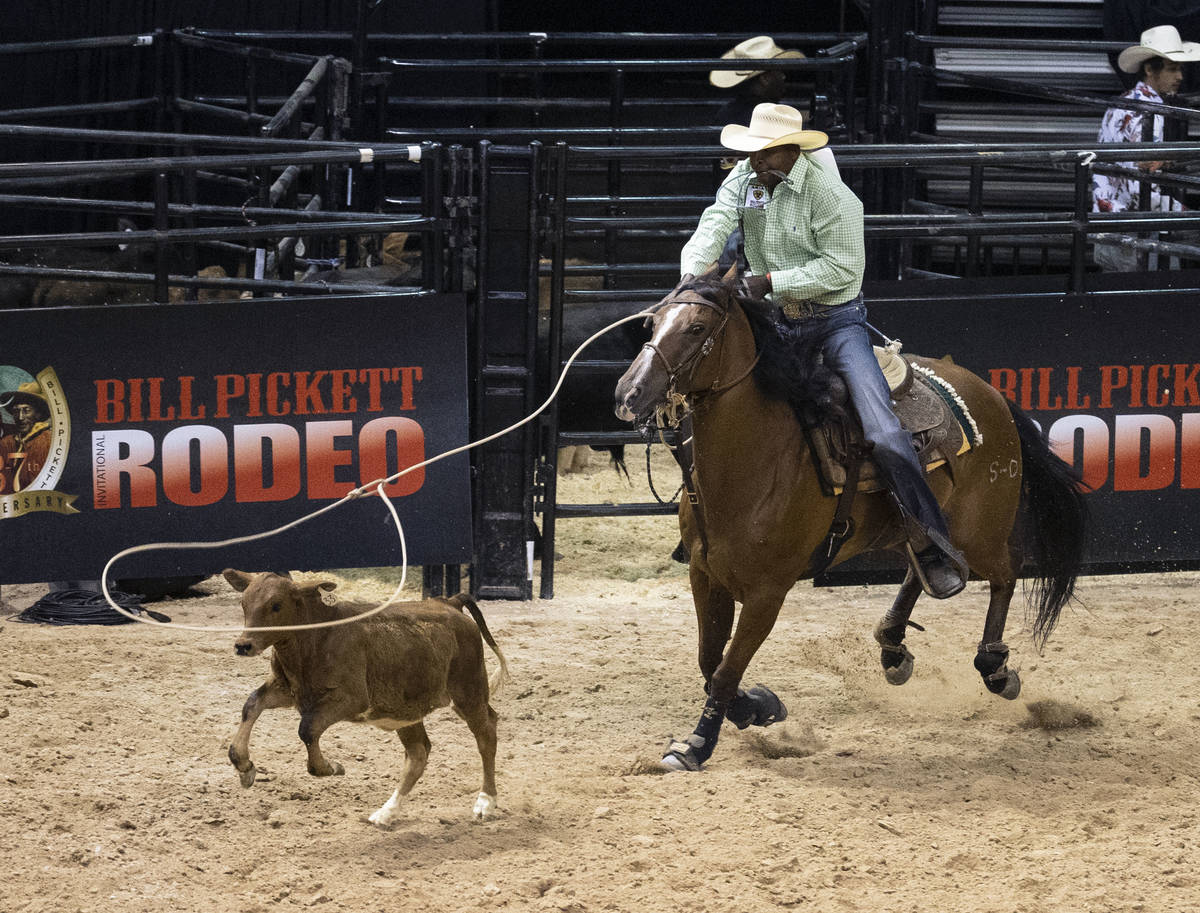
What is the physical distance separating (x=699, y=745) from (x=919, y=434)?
154 centimetres

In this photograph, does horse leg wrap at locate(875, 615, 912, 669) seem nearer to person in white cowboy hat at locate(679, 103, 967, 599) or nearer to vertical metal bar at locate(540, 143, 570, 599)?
person in white cowboy hat at locate(679, 103, 967, 599)

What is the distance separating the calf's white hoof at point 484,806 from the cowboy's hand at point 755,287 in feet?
6.74

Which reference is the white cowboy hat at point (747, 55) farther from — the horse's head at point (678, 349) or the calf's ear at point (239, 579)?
the calf's ear at point (239, 579)

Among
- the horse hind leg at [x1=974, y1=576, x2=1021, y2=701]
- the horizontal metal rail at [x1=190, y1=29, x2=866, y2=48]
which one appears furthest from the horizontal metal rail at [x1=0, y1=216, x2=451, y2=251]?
the horizontal metal rail at [x1=190, y1=29, x2=866, y2=48]

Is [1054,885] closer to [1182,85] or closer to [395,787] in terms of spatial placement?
[395,787]

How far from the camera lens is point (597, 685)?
6629 millimetres

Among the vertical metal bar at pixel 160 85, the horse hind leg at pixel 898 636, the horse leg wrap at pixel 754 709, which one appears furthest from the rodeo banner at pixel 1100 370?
the vertical metal bar at pixel 160 85

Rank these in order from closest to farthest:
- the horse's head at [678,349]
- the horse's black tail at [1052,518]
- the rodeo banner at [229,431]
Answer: the horse's head at [678,349] → the horse's black tail at [1052,518] → the rodeo banner at [229,431]

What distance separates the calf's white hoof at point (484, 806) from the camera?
5.01 meters

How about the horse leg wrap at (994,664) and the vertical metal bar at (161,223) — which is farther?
the vertical metal bar at (161,223)

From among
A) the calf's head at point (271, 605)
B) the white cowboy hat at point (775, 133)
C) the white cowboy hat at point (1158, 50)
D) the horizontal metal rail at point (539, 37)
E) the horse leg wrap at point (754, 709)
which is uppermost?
the horizontal metal rail at point (539, 37)

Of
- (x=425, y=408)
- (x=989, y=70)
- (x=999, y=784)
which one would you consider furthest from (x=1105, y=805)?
(x=989, y=70)

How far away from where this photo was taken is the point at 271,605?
4.44 metres

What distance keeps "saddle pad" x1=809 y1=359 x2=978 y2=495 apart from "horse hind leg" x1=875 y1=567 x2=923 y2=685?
62 cm
